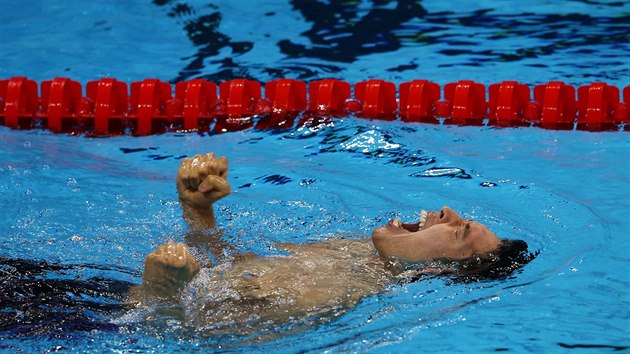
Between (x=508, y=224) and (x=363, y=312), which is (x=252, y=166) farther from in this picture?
(x=363, y=312)

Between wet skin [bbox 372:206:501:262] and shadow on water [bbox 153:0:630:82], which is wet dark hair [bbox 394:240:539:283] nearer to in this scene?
wet skin [bbox 372:206:501:262]

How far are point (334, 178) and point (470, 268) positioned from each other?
5.22 ft

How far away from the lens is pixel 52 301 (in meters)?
3.17

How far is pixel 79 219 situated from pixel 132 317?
1.39m

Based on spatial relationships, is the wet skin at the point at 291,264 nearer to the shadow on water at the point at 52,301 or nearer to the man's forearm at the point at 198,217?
the man's forearm at the point at 198,217

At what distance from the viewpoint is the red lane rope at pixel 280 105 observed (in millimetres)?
5727

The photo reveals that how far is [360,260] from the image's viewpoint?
361 centimetres

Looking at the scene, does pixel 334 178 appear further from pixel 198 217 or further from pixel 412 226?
pixel 198 217

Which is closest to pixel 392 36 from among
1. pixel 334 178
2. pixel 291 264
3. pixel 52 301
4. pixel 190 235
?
pixel 334 178

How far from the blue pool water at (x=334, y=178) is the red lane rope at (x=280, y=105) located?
0.15 meters

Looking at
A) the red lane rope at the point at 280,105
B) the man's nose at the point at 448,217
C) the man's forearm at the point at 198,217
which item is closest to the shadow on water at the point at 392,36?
the red lane rope at the point at 280,105

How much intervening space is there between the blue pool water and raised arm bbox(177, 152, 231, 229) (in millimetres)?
363

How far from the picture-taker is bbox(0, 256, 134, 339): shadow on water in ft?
9.91

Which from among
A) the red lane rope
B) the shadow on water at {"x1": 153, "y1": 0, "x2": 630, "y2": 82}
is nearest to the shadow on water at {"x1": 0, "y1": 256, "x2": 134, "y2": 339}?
the red lane rope
